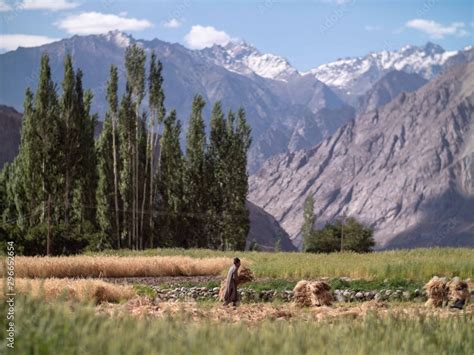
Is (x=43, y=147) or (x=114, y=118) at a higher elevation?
(x=114, y=118)

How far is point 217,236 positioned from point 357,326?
57524 mm

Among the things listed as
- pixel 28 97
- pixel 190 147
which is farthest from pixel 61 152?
pixel 190 147

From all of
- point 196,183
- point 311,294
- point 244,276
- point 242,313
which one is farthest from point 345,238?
point 242,313

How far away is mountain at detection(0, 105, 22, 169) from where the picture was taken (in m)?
162

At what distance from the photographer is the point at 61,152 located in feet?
173

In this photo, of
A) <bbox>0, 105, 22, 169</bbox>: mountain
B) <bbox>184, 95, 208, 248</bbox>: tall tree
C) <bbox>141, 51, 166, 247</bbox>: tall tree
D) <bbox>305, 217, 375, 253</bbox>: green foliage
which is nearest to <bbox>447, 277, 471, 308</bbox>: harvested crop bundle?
<bbox>141, 51, 166, 247</bbox>: tall tree

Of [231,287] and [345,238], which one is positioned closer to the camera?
[231,287]

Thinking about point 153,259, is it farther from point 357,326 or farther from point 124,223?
point 357,326

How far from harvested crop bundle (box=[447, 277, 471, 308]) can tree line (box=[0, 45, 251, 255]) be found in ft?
101

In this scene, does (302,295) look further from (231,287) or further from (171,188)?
(171,188)

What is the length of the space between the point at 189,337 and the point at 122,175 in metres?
52.9

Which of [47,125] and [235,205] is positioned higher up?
[47,125]

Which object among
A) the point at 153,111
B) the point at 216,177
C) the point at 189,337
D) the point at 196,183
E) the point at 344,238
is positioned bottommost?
the point at 344,238

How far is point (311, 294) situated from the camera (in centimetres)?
1892
